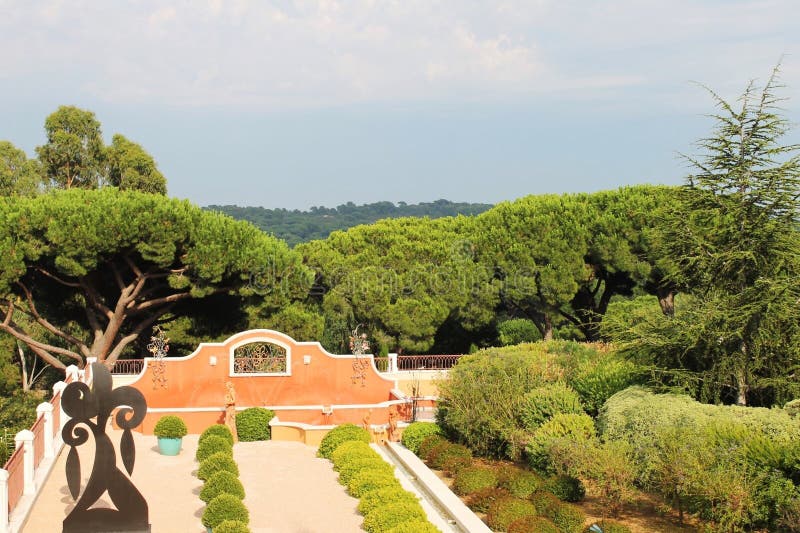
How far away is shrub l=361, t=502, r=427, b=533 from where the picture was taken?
13.8m

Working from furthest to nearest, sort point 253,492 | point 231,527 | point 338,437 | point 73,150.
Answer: point 73,150 → point 338,437 → point 253,492 → point 231,527

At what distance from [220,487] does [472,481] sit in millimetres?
4826

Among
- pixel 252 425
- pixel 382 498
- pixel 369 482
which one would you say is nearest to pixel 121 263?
pixel 252 425

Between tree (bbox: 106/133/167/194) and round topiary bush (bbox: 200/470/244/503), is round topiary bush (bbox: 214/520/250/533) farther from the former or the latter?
tree (bbox: 106/133/167/194)

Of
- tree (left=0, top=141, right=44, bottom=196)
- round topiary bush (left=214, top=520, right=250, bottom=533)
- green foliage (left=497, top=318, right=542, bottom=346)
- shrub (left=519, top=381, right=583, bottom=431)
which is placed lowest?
round topiary bush (left=214, top=520, right=250, bottom=533)

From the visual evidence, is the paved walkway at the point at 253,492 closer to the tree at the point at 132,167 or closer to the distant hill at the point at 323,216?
the tree at the point at 132,167

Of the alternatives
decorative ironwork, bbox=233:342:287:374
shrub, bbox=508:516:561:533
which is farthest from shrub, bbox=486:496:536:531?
decorative ironwork, bbox=233:342:287:374

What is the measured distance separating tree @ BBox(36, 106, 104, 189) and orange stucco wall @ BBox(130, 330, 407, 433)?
25.4 m

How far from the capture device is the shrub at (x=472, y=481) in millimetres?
16281

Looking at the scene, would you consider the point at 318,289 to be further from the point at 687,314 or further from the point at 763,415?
the point at 763,415

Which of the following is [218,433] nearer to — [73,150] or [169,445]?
[169,445]

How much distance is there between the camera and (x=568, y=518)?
13.7m

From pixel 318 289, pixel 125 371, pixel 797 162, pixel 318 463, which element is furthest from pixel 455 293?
pixel 797 162

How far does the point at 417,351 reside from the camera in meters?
34.8
